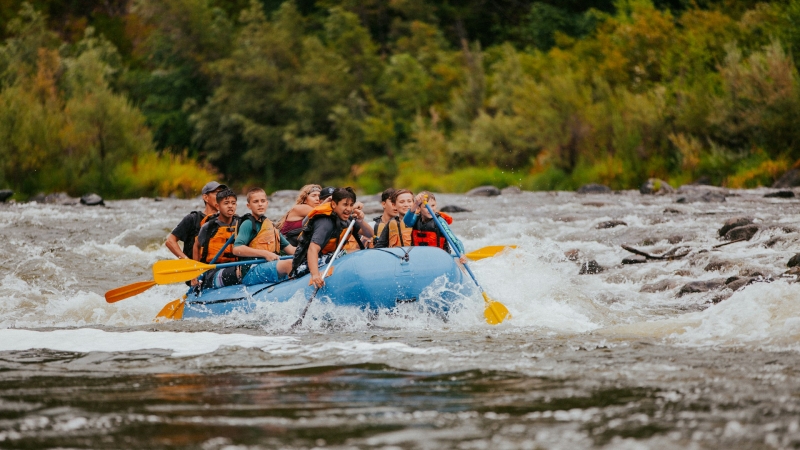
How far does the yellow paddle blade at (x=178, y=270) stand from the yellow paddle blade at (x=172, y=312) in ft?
1.07

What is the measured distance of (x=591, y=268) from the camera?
9.05 m

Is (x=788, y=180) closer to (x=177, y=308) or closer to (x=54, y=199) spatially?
(x=177, y=308)

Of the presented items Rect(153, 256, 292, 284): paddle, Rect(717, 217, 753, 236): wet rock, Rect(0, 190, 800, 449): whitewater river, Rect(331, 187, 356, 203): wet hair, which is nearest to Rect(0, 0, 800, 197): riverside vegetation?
Rect(717, 217, 753, 236): wet rock

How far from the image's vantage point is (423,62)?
31.2 meters

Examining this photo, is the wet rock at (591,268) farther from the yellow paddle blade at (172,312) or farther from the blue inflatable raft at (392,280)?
the yellow paddle blade at (172,312)

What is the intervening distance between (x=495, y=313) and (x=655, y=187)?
36.8ft

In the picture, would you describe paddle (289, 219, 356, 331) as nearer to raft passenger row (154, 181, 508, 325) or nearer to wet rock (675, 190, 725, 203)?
raft passenger row (154, 181, 508, 325)

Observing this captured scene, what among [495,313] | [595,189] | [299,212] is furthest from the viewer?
[595,189]

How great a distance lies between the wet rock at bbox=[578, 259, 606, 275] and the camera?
898 cm

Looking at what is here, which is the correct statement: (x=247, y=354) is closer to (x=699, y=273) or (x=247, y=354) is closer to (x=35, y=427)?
(x=35, y=427)

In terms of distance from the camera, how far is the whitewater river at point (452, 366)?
3396 mm

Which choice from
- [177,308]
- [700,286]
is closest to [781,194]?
[700,286]

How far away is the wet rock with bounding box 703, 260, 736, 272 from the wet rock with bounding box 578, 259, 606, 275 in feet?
3.58

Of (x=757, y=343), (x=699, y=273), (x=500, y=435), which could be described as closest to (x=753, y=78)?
(x=699, y=273)
